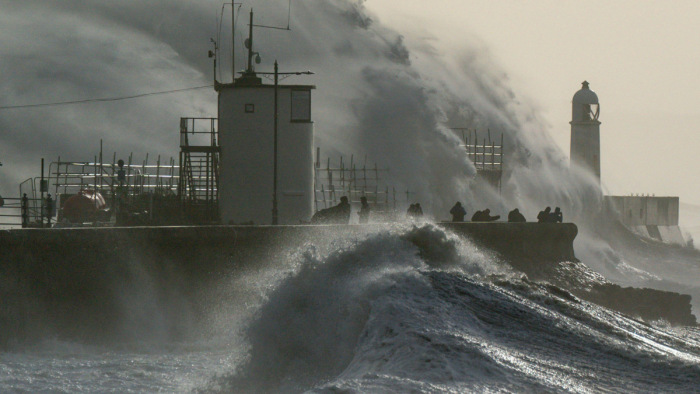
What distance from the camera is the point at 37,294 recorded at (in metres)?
15.3

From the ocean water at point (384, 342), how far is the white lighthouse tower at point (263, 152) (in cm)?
1044

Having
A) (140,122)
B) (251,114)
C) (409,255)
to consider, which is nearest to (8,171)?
(140,122)

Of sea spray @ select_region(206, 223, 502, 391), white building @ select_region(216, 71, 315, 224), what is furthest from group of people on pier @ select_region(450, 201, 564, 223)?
sea spray @ select_region(206, 223, 502, 391)

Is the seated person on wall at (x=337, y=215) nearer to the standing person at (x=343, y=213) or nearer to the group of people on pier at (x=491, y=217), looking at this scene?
the standing person at (x=343, y=213)

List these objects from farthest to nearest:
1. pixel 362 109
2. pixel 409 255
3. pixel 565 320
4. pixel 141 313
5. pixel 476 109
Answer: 1. pixel 476 109
2. pixel 362 109
3. pixel 141 313
4. pixel 409 255
5. pixel 565 320

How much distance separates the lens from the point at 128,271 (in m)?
15.9

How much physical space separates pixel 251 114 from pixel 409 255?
1317 cm

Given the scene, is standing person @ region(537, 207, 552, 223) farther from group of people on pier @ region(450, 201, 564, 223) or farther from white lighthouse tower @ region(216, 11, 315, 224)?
white lighthouse tower @ region(216, 11, 315, 224)

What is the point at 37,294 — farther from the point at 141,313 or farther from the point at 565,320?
the point at 565,320

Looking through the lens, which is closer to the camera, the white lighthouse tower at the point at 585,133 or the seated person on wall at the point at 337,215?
the seated person on wall at the point at 337,215

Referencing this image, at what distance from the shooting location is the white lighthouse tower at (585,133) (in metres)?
56.8

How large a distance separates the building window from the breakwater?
10057 millimetres

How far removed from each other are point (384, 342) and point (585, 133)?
46.7 metres

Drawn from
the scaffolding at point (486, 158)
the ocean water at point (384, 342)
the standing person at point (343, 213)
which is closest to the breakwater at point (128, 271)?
the ocean water at point (384, 342)
